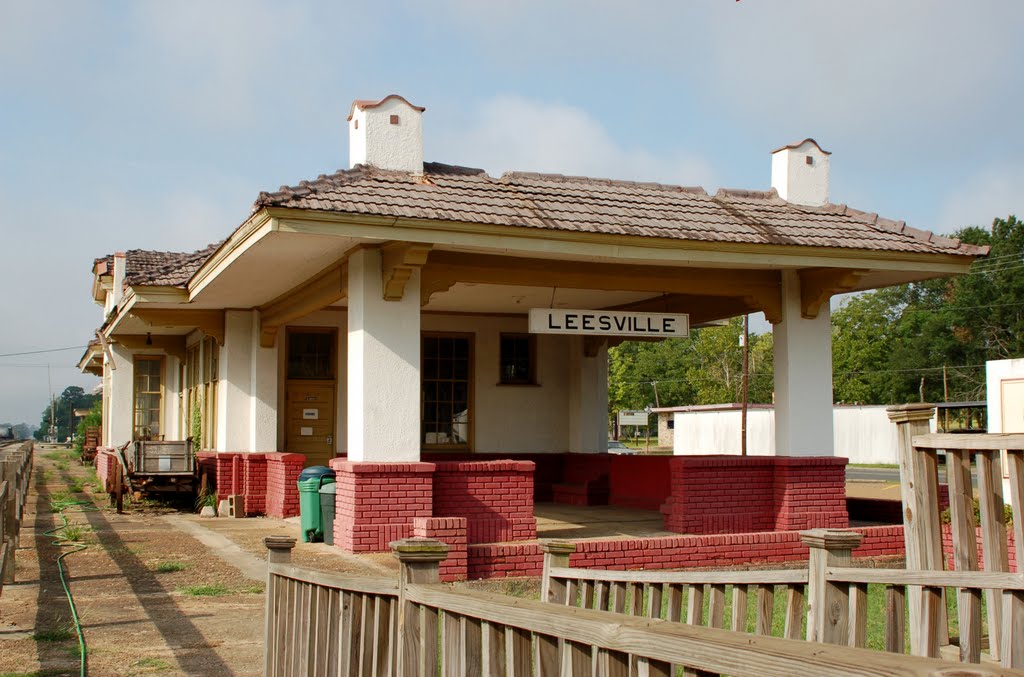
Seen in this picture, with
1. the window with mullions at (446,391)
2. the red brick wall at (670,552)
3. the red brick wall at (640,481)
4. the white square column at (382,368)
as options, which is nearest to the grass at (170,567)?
the white square column at (382,368)

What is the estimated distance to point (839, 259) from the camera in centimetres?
1284

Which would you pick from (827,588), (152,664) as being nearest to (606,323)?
(152,664)

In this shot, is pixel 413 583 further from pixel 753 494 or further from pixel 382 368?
pixel 753 494

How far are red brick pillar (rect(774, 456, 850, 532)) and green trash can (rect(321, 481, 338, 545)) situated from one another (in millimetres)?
5345

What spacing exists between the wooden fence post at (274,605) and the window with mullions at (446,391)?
1226 cm

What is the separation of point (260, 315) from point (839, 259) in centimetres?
913

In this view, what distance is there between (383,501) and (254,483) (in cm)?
668

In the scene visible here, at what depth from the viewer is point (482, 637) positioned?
3.21 meters

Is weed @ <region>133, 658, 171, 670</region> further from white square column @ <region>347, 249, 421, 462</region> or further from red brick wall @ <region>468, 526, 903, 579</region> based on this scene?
white square column @ <region>347, 249, 421, 462</region>

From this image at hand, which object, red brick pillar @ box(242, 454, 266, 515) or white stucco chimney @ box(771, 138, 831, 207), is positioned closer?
white stucco chimney @ box(771, 138, 831, 207)

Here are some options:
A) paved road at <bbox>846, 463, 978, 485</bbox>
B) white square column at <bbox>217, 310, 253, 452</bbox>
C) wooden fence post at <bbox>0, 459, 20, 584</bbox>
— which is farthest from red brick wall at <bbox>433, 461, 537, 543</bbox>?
paved road at <bbox>846, 463, 978, 485</bbox>

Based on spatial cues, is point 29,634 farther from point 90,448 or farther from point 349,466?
point 90,448

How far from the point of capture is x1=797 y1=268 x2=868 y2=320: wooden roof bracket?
13.1 metres

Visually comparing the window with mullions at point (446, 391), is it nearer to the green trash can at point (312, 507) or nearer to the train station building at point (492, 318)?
the train station building at point (492, 318)
